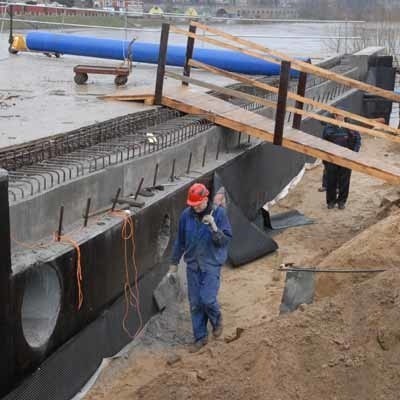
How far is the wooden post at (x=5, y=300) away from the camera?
4.89 meters

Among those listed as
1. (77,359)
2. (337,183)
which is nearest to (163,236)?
(77,359)

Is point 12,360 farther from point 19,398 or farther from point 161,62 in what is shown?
point 161,62

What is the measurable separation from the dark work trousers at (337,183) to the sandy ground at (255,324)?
0.21 meters

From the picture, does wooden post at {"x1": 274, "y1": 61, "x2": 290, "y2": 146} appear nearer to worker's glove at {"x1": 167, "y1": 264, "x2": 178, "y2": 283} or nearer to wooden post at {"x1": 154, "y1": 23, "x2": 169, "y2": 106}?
wooden post at {"x1": 154, "y1": 23, "x2": 169, "y2": 106}

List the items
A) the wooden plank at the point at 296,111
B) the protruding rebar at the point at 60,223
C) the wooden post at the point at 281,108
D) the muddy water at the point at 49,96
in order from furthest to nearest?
1. the wooden plank at the point at 296,111
2. the wooden post at the point at 281,108
3. the muddy water at the point at 49,96
4. the protruding rebar at the point at 60,223

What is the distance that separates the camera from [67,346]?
19.1 ft

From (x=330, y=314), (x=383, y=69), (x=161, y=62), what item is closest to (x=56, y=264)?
(x=330, y=314)

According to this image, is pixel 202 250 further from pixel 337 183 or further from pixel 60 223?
pixel 337 183

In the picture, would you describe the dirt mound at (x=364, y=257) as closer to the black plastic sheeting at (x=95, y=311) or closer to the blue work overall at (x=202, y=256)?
the blue work overall at (x=202, y=256)

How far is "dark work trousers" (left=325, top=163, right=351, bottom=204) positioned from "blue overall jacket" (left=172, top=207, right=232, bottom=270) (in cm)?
518

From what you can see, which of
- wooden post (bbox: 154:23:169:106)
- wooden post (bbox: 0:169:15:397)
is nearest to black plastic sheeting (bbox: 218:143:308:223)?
wooden post (bbox: 154:23:169:106)

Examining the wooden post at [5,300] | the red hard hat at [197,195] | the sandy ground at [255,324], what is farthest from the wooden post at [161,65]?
the wooden post at [5,300]

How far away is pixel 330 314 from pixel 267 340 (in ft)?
1.77

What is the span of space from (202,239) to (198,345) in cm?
101
